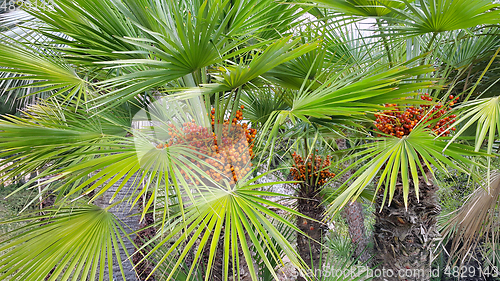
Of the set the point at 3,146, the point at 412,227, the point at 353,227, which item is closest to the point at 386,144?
the point at 412,227

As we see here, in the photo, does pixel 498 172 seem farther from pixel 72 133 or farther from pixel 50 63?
pixel 50 63

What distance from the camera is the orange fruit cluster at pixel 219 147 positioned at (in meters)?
1.51

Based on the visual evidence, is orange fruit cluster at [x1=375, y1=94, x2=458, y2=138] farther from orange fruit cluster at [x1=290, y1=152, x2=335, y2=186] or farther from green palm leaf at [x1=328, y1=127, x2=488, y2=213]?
orange fruit cluster at [x1=290, y1=152, x2=335, y2=186]

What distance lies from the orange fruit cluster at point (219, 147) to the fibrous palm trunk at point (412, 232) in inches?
41.6

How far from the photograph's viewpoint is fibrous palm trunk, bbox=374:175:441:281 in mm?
1892

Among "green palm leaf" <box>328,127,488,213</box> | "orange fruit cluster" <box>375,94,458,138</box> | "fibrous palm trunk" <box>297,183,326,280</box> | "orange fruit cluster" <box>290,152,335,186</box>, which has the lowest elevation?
"fibrous palm trunk" <box>297,183,326,280</box>

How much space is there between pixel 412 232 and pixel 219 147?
1.35 meters

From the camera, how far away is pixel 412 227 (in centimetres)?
189

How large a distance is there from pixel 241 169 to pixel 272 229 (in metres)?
0.40

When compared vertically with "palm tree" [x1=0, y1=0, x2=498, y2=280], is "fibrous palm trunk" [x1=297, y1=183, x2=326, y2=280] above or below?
below

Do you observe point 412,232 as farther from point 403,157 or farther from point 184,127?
point 184,127

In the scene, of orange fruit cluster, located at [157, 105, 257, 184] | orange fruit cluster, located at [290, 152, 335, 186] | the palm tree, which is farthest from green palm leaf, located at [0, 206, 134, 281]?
orange fruit cluster, located at [290, 152, 335, 186]

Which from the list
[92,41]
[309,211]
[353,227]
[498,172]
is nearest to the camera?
[92,41]

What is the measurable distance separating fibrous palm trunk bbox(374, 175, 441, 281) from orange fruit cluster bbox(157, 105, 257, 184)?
1056 mm
